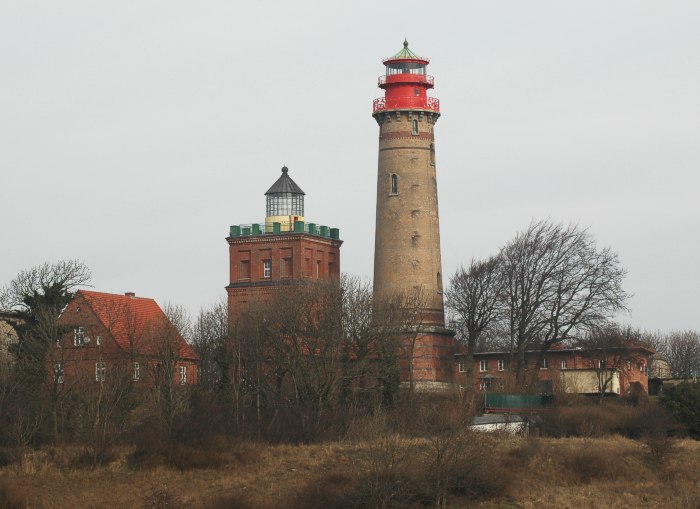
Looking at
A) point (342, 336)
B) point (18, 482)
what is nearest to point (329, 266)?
point (342, 336)

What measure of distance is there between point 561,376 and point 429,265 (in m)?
11.4

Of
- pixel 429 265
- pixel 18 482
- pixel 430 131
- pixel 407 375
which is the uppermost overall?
pixel 430 131

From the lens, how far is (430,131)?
79438 mm

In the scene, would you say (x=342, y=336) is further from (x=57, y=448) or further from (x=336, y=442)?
(x=57, y=448)

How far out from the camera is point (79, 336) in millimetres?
68938

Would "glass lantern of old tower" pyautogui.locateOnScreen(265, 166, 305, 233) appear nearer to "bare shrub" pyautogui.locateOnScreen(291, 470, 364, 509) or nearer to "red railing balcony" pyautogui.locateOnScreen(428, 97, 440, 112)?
"red railing balcony" pyautogui.locateOnScreen(428, 97, 440, 112)

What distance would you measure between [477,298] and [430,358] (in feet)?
19.5

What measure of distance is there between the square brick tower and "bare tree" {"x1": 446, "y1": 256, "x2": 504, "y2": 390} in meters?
7.51

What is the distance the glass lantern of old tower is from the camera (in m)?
87.9

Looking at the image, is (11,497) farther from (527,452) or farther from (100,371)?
(100,371)

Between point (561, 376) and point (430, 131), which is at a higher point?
point (430, 131)

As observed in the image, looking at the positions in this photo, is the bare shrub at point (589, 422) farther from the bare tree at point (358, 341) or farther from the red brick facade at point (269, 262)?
the red brick facade at point (269, 262)

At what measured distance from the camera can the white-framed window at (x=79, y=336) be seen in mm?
68875

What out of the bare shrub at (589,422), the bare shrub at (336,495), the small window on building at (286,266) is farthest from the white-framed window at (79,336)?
the bare shrub at (336,495)
